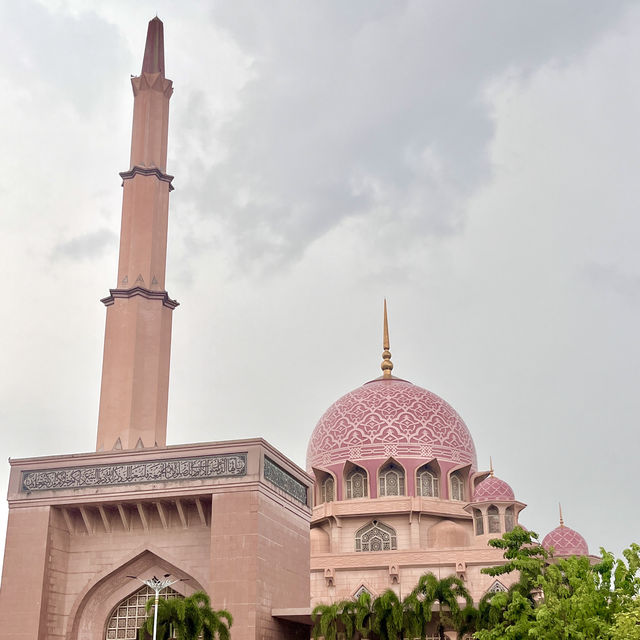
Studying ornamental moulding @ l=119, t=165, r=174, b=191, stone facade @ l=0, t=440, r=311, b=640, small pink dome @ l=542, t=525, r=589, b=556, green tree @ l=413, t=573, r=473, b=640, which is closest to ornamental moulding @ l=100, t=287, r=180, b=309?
ornamental moulding @ l=119, t=165, r=174, b=191

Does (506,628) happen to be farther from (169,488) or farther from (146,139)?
(146,139)

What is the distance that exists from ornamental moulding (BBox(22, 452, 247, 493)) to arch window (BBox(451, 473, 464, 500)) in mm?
15503

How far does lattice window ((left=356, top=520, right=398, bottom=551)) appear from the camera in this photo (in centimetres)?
2855

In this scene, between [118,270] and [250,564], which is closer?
[250,564]

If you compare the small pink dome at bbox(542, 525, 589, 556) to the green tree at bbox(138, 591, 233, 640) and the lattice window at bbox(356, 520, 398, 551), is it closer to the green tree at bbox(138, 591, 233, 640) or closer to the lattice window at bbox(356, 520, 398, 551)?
the lattice window at bbox(356, 520, 398, 551)

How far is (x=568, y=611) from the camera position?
13586mm

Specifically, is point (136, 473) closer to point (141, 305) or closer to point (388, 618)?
point (141, 305)

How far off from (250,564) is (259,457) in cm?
183

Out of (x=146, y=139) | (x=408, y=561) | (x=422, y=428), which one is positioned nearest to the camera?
(x=146, y=139)

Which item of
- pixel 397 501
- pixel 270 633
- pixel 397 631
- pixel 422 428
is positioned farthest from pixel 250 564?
pixel 422 428

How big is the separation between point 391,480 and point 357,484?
120 cm

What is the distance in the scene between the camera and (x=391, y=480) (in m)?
30.1

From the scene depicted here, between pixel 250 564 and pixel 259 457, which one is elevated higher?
pixel 259 457

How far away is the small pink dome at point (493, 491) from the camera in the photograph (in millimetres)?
→ 27969
